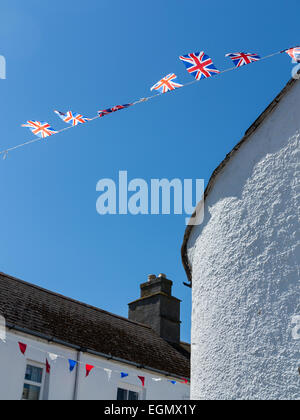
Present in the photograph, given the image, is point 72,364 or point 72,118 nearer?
point 72,118

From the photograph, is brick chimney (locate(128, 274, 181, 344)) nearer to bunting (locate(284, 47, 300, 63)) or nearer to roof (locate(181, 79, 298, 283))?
roof (locate(181, 79, 298, 283))

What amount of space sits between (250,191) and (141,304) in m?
11.3

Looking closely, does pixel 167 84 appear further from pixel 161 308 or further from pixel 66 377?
pixel 161 308

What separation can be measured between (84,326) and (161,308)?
333cm

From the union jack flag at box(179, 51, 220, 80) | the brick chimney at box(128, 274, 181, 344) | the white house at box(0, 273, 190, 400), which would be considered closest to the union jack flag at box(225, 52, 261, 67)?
the union jack flag at box(179, 51, 220, 80)

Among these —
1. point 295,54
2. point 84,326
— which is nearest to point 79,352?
point 84,326

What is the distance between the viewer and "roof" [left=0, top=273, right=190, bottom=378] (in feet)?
40.8

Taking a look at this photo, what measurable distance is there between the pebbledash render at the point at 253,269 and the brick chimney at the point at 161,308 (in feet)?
31.3

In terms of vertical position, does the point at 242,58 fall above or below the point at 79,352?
above

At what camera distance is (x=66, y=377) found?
1197cm

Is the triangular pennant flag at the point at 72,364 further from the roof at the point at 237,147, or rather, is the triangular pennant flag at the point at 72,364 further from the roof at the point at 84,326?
the roof at the point at 237,147

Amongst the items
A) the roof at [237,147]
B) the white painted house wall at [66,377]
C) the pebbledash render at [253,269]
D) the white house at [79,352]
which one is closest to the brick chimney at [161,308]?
the white house at [79,352]

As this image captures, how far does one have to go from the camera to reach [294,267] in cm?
561

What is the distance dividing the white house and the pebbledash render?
522 cm
